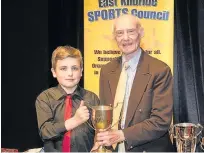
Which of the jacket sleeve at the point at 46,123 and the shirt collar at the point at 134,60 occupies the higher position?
the shirt collar at the point at 134,60

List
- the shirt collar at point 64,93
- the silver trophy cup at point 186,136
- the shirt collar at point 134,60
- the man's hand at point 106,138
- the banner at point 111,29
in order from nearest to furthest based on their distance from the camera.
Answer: the man's hand at point 106,138 < the silver trophy cup at point 186,136 < the shirt collar at point 64,93 < the shirt collar at point 134,60 < the banner at point 111,29

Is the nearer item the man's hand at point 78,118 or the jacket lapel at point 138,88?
the man's hand at point 78,118

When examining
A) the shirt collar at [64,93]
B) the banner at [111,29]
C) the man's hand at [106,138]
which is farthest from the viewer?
the banner at [111,29]

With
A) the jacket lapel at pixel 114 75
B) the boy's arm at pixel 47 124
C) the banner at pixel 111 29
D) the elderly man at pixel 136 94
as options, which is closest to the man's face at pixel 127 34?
the elderly man at pixel 136 94

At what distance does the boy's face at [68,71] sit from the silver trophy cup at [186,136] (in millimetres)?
645

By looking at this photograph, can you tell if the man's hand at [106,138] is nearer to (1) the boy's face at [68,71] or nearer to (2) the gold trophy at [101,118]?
(2) the gold trophy at [101,118]

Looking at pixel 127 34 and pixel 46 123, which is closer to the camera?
pixel 46 123

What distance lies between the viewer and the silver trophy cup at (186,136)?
233 cm

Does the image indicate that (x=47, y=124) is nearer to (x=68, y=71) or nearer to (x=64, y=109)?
(x=64, y=109)

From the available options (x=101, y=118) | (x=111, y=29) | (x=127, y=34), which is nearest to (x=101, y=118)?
(x=101, y=118)

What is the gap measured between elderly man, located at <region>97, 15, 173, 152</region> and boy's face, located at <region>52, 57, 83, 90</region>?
0.29 m

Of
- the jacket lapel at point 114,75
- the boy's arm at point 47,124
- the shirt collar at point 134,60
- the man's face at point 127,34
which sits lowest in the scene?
the boy's arm at point 47,124

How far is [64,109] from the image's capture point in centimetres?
242

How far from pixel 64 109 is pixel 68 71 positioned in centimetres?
22
